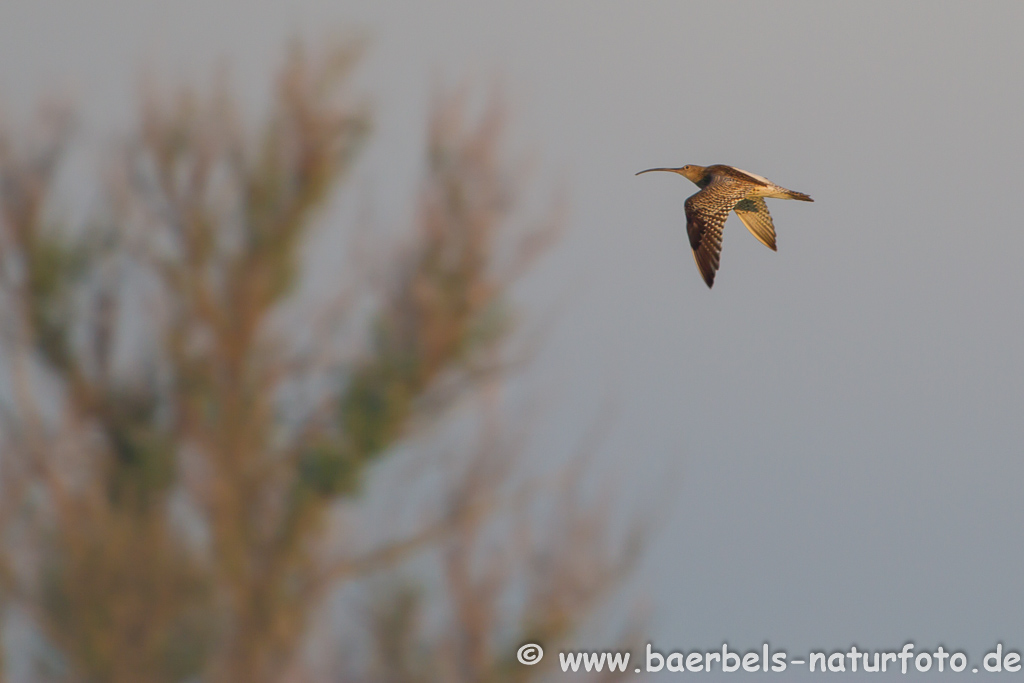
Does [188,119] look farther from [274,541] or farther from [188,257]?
[274,541]

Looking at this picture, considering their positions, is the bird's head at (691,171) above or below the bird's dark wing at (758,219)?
above

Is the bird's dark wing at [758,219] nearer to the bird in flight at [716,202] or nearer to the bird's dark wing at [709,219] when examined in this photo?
the bird in flight at [716,202]

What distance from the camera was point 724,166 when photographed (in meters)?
8.35

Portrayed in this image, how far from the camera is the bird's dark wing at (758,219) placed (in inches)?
348

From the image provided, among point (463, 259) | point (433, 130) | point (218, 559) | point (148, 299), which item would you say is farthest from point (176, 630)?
point (433, 130)

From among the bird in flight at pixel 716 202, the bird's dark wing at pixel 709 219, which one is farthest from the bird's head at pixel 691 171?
the bird's dark wing at pixel 709 219

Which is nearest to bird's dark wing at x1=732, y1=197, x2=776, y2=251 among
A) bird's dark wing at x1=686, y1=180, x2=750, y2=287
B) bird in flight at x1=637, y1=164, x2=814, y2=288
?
bird in flight at x1=637, y1=164, x2=814, y2=288

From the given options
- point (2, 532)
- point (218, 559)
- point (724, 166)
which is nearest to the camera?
point (724, 166)

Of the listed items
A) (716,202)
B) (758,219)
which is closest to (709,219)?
(716,202)

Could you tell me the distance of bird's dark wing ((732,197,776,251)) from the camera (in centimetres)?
883

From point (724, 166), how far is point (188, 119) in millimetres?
5913

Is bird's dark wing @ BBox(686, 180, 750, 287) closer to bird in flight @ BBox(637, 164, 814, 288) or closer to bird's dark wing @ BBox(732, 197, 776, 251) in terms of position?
bird in flight @ BBox(637, 164, 814, 288)

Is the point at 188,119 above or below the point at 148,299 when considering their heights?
above

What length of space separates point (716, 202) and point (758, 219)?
1.23 metres
